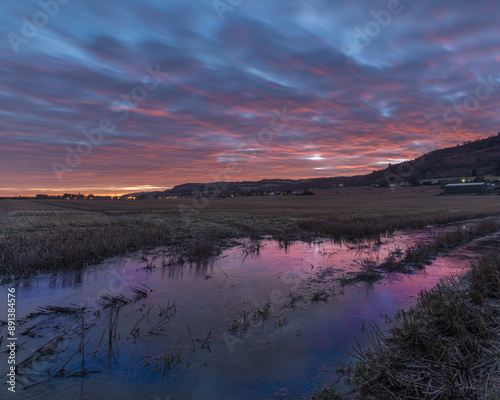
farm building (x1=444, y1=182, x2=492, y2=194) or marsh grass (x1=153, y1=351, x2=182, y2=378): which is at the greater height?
farm building (x1=444, y1=182, x2=492, y2=194)

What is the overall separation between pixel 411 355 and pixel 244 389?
10.2 ft

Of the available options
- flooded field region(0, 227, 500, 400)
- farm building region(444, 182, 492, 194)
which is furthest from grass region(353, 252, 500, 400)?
farm building region(444, 182, 492, 194)

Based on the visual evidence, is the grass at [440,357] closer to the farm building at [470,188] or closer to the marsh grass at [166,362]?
the marsh grass at [166,362]

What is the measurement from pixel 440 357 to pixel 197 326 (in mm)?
5380

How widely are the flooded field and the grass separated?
80 centimetres

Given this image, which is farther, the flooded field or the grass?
the flooded field

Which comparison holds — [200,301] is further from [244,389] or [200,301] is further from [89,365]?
[244,389]

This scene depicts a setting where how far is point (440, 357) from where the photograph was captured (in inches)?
175

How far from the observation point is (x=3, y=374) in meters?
5.30

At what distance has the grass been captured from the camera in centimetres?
394

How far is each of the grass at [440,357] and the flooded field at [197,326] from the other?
800 mm

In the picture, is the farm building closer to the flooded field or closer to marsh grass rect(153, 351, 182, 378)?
the flooded field

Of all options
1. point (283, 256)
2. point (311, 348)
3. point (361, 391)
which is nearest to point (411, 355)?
point (361, 391)

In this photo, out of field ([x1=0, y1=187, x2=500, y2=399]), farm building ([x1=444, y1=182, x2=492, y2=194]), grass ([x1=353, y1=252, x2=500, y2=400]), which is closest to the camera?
grass ([x1=353, y1=252, x2=500, y2=400])
